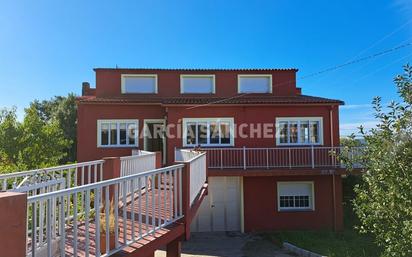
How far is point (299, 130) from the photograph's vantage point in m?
17.2

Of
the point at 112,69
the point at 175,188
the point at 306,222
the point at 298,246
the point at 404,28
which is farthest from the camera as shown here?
the point at 112,69

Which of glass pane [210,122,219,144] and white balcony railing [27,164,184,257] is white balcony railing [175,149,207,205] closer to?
white balcony railing [27,164,184,257]

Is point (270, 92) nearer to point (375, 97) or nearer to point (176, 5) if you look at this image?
point (176, 5)

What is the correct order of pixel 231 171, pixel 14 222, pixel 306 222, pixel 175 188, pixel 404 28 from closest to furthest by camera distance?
pixel 14 222
pixel 175 188
pixel 404 28
pixel 231 171
pixel 306 222

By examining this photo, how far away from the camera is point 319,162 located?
16.1m

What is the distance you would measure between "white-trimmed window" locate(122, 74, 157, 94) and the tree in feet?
48.1

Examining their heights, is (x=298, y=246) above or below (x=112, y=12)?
below

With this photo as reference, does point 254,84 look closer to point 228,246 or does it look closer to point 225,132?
point 225,132

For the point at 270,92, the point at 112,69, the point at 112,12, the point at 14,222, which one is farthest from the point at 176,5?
the point at 14,222

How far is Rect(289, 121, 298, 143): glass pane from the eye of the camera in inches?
677

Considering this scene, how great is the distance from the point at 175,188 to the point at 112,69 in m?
14.9

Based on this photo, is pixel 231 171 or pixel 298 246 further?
pixel 231 171

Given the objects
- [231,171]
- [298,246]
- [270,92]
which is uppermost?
[270,92]

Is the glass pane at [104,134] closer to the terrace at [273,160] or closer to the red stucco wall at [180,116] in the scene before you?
→ the red stucco wall at [180,116]
